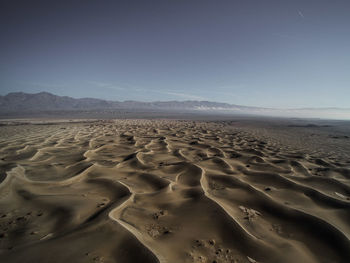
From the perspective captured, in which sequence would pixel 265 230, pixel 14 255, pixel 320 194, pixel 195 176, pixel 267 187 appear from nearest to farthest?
pixel 14 255
pixel 265 230
pixel 320 194
pixel 267 187
pixel 195 176

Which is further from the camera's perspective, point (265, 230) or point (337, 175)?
point (337, 175)

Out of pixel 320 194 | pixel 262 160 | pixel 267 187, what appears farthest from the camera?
pixel 262 160

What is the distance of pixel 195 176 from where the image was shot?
136 inches

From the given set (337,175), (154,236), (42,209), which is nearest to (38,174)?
(42,209)

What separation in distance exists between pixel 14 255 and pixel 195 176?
2702 millimetres

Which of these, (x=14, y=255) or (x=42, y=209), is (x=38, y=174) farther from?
(x=14, y=255)

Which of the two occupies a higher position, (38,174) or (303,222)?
(303,222)

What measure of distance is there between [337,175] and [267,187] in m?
2.13

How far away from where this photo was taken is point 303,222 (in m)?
2.03

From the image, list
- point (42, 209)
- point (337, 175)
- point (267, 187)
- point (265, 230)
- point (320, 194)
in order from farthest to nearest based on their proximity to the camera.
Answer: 1. point (337, 175)
2. point (267, 187)
3. point (320, 194)
4. point (42, 209)
5. point (265, 230)

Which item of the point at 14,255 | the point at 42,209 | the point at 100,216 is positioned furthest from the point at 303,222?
the point at 42,209

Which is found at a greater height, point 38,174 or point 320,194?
point 320,194

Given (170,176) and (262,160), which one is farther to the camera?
(262,160)

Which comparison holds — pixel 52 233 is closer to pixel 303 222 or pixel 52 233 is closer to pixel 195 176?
pixel 195 176
